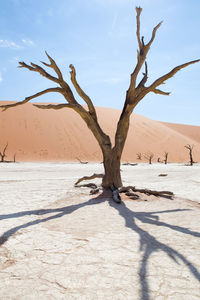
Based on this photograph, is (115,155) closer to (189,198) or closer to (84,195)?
(84,195)

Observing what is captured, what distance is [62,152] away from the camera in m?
35.8

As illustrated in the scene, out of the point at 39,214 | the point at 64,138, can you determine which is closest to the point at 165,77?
the point at 39,214

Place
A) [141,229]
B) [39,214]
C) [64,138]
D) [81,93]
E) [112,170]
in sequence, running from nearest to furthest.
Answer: [141,229] → [39,214] → [112,170] → [81,93] → [64,138]

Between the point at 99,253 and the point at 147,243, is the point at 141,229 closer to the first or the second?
the point at 147,243

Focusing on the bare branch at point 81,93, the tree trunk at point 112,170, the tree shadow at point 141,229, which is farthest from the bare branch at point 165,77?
the tree shadow at point 141,229

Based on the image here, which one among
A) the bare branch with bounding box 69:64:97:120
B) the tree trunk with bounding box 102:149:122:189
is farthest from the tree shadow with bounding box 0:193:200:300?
the bare branch with bounding box 69:64:97:120

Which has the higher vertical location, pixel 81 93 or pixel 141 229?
pixel 81 93

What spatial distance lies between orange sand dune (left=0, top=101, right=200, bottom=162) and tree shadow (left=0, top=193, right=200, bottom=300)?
29.4 meters

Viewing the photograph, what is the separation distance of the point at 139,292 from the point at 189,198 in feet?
15.0

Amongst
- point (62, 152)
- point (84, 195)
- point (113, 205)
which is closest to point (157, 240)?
point (113, 205)

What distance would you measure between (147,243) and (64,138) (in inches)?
1474

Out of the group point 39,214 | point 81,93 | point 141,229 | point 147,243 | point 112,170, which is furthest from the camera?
point 81,93

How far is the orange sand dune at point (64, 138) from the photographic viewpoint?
35.3m

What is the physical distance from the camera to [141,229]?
10.8 ft
